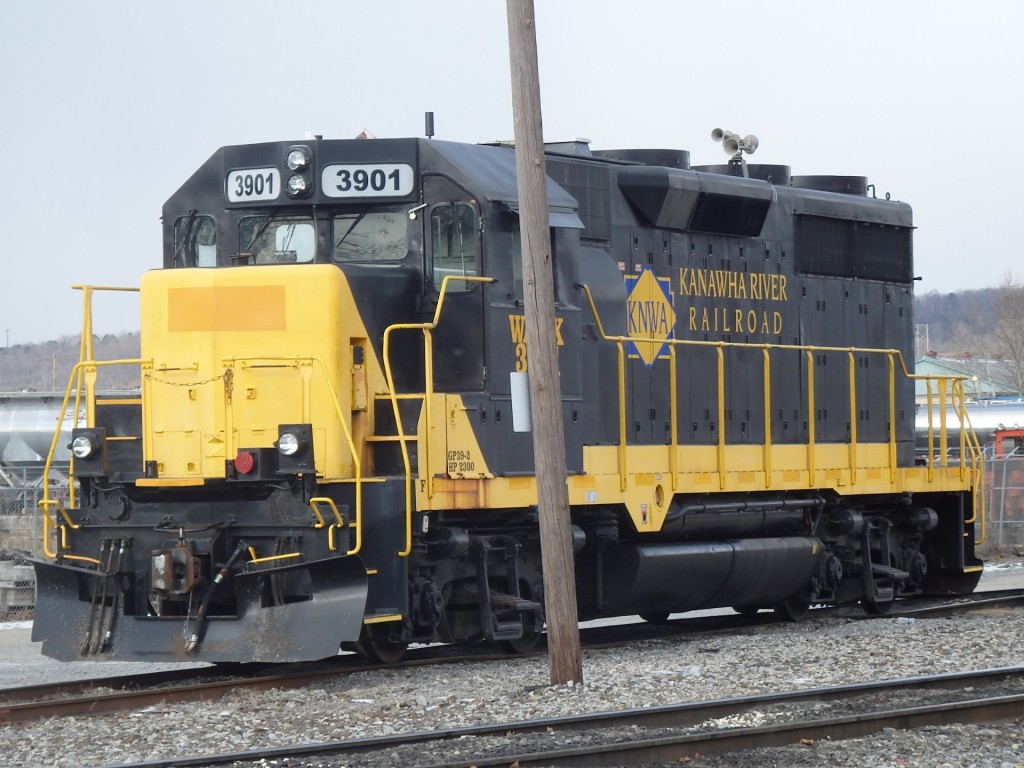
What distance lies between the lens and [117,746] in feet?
24.8

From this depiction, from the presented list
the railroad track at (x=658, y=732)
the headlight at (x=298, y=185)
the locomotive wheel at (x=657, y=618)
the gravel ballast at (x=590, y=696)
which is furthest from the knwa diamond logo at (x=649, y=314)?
the railroad track at (x=658, y=732)

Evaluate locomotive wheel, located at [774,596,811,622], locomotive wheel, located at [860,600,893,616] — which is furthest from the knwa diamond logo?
locomotive wheel, located at [860,600,893,616]

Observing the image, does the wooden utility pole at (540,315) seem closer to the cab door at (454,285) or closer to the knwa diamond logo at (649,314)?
the cab door at (454,285)

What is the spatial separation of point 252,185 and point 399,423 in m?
2.21

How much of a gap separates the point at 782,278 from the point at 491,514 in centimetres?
477

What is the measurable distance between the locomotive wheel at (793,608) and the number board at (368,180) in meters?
5.98

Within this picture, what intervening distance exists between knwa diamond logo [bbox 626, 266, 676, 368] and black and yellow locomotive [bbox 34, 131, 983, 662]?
0.03 metres

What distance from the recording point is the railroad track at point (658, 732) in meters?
6.79

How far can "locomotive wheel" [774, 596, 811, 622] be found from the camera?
45.5 ft

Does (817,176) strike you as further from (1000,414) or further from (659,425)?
(1000,414)

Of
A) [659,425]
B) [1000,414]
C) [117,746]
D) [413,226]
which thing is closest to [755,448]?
[659,425]

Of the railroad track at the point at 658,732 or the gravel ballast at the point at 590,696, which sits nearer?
the railroad track at the point at 658,732

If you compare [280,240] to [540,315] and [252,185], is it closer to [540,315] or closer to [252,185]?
[252,185]

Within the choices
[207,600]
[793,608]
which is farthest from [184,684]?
[793,608]
